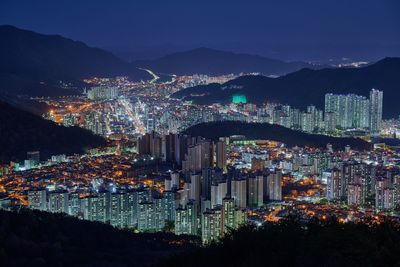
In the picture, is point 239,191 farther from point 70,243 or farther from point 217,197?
point 70,243


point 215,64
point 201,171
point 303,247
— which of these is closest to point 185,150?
point 201,171

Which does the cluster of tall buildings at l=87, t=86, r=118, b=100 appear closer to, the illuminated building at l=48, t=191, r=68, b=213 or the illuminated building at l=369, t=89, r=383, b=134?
the illuminated building at l=369, t=89, r=383, b=134

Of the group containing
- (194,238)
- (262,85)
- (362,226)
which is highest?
→ (262,85)

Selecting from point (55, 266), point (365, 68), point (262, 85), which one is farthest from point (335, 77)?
point (55, 266)

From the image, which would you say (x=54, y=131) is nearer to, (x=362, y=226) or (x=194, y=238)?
(x=194, y=238)

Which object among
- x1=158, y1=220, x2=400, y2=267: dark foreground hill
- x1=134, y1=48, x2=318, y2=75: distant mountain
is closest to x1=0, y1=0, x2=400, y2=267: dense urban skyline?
x1=158, y1=220, x2=400, y2=267: dark foreground hill

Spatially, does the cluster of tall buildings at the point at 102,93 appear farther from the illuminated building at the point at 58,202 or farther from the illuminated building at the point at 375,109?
the illuminated building at the point at 58,202
